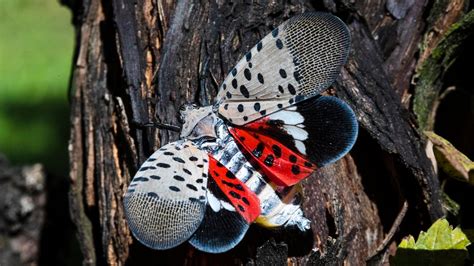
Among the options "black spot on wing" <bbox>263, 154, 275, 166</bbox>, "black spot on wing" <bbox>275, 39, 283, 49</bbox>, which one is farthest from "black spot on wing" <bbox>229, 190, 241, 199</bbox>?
"black spot on wing" <bbox>275, 39, 283, 49</bbox>

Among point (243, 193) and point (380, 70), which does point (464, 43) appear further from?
point (243, 193)

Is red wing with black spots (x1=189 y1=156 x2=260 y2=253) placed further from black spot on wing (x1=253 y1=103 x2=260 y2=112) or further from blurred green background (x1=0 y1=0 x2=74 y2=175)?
blurred green background (x1=0 y1=0 x2=74 y2=175)

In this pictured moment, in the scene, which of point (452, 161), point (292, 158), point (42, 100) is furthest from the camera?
point (42, 100)

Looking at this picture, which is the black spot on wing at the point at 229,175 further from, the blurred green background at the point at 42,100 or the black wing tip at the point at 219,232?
the blurred green background at the point at 42,100

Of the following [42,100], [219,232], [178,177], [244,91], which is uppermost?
[244,91]

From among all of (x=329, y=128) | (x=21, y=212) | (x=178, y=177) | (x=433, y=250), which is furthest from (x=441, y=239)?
(x=21, y=212)

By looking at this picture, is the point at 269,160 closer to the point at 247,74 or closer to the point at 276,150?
the point at 276,150

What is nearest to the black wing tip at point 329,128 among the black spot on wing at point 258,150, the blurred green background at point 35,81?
the black spot on wing at point 258,150
